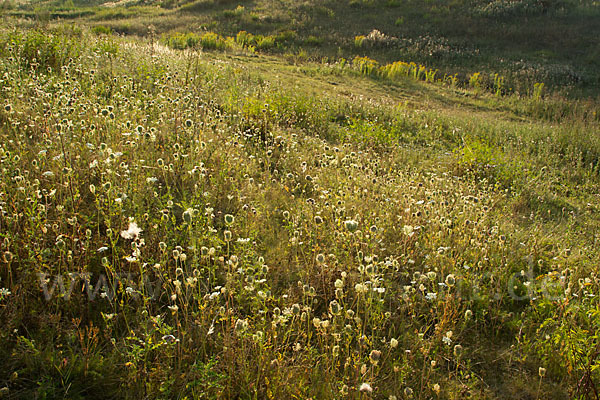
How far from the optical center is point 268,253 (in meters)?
3.80

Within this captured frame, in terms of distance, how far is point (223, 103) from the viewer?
24.9ft

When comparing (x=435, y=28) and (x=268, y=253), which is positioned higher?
(x=435, y=28)

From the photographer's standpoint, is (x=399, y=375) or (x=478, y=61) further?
(x=478, y=61)

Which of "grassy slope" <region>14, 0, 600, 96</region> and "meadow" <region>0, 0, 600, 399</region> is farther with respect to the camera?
"grassy slope" <region>14, 0, 600, 96</region>

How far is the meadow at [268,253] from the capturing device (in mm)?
2586

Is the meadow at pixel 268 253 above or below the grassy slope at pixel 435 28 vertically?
below

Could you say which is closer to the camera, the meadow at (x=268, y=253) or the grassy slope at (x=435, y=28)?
the meadow at (x=268, y=253)

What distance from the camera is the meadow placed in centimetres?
259

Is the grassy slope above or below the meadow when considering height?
above

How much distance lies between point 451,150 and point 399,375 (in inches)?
255

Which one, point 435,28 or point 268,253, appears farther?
point 435,28

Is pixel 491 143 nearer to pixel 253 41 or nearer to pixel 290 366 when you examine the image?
pixel 290 366

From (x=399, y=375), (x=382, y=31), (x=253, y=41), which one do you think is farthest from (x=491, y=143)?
(x=382, y=31)

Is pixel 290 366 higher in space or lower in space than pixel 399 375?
higher
